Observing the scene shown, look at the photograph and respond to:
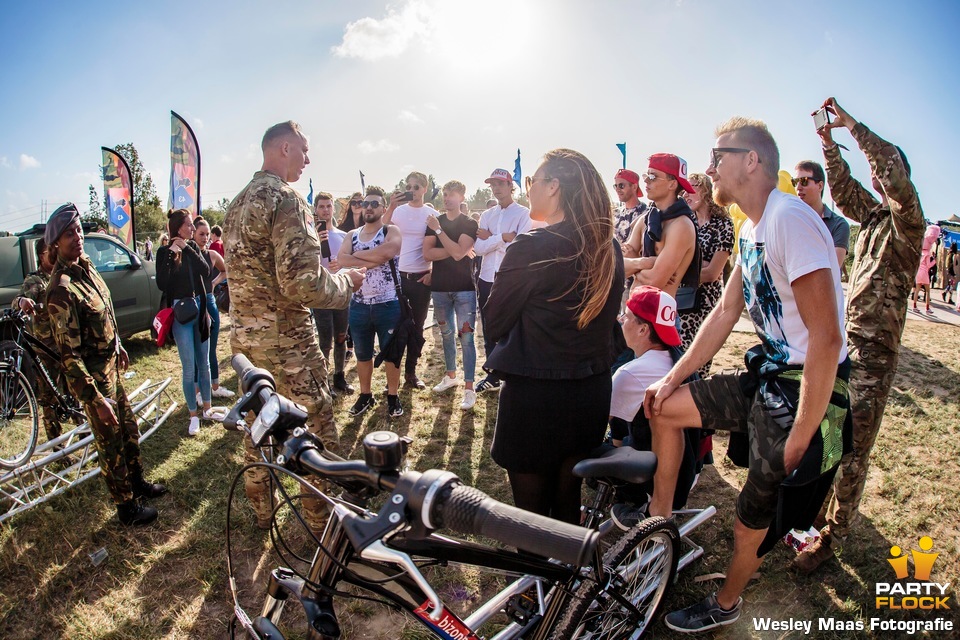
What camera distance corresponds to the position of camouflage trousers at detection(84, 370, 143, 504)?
336 cm

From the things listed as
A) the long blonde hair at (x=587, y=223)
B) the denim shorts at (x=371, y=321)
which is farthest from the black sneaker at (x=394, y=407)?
the long blonde hair at (x=587, y=223)

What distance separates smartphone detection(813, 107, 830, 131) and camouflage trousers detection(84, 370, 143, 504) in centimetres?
476

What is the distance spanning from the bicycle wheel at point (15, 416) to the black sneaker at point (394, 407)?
2846 mm

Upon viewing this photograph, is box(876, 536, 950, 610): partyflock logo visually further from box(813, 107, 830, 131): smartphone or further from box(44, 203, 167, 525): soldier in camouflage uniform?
box(44, 203, 167, 525): soldier in camouflage uniform

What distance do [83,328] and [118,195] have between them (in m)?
15.3

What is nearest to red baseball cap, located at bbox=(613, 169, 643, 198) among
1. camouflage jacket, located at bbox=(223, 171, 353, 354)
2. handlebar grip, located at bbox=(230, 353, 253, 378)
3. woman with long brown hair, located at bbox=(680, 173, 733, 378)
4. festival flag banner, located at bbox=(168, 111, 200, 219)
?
woman with long brown hair, located at bbox=(680, 173, 733, 378)

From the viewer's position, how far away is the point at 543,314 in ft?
7.25

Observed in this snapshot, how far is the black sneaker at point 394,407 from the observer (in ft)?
17.1

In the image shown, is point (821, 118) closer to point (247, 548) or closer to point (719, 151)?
point (719, 151)

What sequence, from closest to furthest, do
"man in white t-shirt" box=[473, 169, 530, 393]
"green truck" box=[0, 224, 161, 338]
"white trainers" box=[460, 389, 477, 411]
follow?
"white trainers" box=[460, 389, 477, 411] < "man in white t-shirt" box=[473, 169, 530, 393] < "green truck" box=[0, 224, 161, 338]

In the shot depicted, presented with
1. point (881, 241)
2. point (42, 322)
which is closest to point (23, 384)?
point (42, 322)

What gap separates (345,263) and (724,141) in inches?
144

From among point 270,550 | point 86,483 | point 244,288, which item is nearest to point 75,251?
point 244,288

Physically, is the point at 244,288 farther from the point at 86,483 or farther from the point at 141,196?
the point at 141,196
